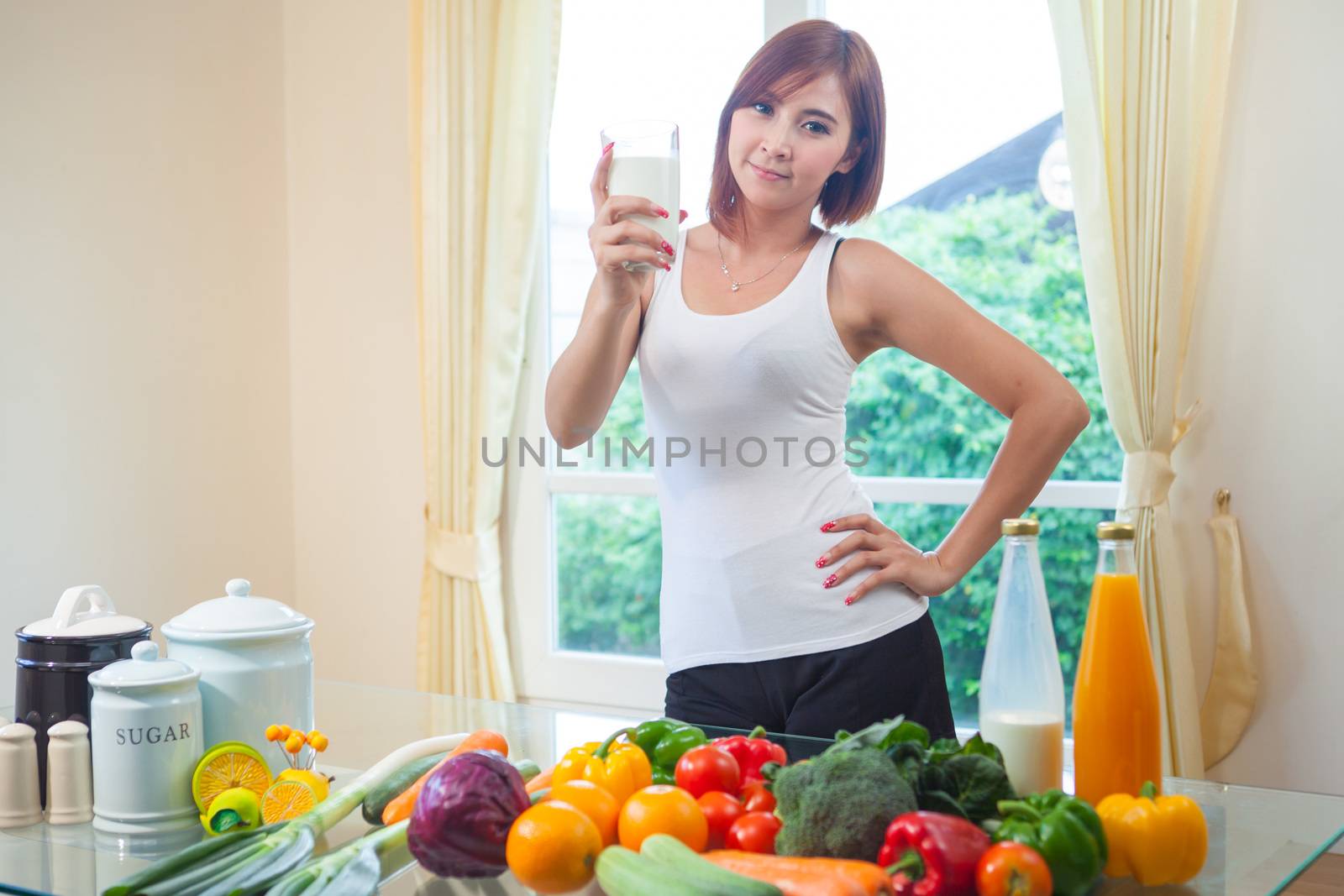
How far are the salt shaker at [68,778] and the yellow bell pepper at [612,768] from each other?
1.58ft

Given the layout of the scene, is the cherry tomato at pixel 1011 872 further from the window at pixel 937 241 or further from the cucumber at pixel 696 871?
the window at pixel 937 241

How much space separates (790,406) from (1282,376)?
148cm

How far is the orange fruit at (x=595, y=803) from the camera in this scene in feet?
3.03

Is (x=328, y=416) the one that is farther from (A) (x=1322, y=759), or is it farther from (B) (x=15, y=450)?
(A) (x=1322, y=759)

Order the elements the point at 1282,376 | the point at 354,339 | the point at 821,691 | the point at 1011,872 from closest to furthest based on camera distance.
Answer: the point at 1011,872 → the point at 821,691 → the point at 1282,376 → the point at 354,339

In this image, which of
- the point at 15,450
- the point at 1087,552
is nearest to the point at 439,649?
the point at 15,450

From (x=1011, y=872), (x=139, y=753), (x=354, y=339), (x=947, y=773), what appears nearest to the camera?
(x=1011, y=872)

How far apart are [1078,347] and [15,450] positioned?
2.48 metres

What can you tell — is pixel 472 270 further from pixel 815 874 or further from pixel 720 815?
pixel 815 874

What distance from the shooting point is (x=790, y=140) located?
152cm

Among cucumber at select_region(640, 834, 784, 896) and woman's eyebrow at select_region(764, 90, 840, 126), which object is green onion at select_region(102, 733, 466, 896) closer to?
cucumber at select_region(640, 834, 784, 896)

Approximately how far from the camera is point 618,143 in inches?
52.8

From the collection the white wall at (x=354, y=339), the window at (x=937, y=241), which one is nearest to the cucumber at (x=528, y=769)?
the window at (x=937, y=241)

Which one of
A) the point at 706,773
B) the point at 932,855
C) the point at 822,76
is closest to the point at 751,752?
the point at 706,773
